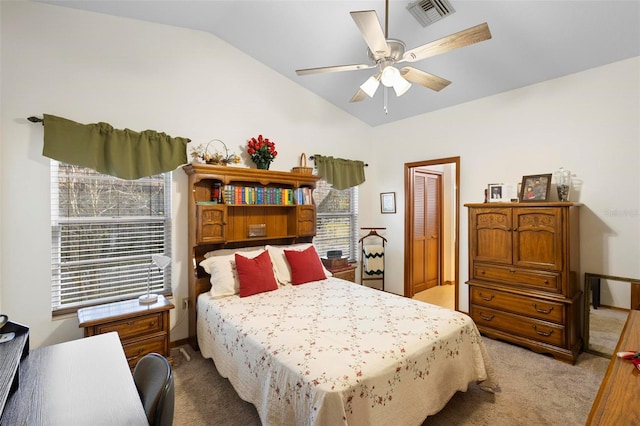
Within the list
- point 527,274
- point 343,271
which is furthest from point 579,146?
point 343,271

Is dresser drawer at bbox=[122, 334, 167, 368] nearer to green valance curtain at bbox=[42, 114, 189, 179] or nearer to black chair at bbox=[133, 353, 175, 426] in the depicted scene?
black chair at bbox=[133, 353, 175, 426]

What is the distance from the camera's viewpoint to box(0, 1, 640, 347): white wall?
2408 mm

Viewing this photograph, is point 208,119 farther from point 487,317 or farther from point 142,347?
point 487,317

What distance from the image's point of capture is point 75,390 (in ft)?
4.13

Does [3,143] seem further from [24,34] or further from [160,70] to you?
[160,70]

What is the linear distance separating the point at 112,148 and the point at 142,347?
1.78 metres

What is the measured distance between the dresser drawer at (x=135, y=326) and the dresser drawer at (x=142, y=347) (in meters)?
0.06

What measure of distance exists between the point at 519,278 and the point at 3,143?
15.8 ft

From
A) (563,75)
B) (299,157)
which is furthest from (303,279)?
(563,75)

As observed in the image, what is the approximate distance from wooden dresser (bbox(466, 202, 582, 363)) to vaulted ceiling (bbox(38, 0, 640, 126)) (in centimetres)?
145

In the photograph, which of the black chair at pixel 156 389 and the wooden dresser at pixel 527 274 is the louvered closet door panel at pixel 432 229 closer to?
the wooden dresser at pixel 527 274

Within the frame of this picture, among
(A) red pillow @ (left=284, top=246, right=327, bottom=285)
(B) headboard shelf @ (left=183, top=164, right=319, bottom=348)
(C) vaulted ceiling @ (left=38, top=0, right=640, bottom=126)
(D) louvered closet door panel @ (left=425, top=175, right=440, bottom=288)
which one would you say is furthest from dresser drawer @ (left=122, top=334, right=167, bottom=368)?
(D) louvered closet door panel @ (left=425, top=175, right=440, bottom=288)

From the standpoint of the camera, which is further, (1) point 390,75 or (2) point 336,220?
(2) point 336,220

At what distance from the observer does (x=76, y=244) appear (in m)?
2.68
